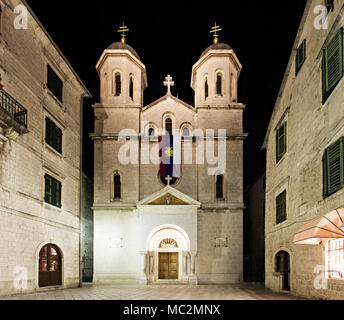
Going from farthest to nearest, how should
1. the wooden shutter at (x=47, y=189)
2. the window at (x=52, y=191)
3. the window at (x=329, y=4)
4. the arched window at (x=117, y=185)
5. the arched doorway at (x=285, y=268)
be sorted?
1. the arched window at (x=117, y=185)
2. the window at (x=52, y=191)
3. the wooden shutter at (x=47, y=189)
4. the arched doorway at (x=285, y=268)
5. the window at (x=329, y=4)

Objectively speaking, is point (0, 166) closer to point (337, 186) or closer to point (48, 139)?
point (48, 139)

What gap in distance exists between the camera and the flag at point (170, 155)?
29.1 metres

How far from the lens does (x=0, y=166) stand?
16.0m

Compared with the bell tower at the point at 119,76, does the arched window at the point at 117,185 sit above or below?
below

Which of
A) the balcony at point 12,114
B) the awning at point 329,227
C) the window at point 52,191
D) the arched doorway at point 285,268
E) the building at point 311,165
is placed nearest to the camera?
the awning at point 329,227

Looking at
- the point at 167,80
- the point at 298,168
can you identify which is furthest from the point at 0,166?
the point at 167,80

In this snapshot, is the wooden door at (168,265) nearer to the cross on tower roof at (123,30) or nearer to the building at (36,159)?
the building at (36,159)

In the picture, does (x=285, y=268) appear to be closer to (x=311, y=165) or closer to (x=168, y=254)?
(x=311, y=165)

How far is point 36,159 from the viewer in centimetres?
1919
